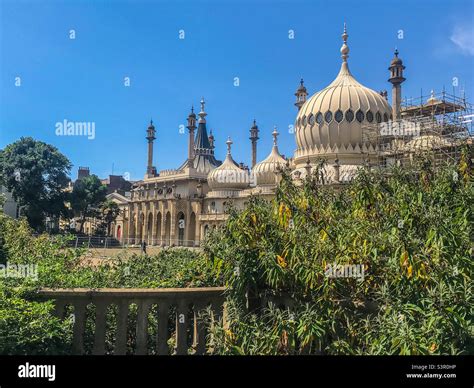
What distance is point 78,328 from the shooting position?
19.6 ft

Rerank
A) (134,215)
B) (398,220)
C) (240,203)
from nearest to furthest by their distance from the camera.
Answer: (398,220) < (240,203) < (134,215)

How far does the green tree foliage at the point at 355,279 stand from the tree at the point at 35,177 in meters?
38.9

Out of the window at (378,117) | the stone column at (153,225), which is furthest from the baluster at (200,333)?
the stone column at (153,225)

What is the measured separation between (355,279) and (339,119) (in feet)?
95.2

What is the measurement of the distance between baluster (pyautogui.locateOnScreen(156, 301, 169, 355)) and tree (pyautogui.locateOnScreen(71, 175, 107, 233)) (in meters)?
43.4

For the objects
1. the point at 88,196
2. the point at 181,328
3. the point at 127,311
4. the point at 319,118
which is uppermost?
the point at 319,118

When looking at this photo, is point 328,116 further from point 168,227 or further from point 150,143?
point 150,143

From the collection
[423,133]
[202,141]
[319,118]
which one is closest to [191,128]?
[202,141]

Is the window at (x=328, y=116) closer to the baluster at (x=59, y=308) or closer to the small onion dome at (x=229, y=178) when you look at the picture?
A: the small onion dome at (x=229, y=178)
